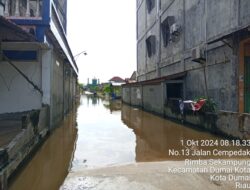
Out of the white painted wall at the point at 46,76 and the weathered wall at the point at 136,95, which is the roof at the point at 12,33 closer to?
the white painted wall at the point at 46,76

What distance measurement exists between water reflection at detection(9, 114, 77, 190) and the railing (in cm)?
439

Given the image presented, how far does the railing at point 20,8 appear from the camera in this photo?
1092cm

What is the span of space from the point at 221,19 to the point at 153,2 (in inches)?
633

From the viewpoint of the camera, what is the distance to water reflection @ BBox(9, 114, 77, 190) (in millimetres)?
6098

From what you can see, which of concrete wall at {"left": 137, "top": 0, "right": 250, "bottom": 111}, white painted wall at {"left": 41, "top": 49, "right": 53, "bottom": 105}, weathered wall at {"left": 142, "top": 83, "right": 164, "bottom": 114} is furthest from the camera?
weathered wall at {"left": 142, "top": 83, "right": 164, "bottom": 114}

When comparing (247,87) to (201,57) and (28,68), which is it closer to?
(201,57)

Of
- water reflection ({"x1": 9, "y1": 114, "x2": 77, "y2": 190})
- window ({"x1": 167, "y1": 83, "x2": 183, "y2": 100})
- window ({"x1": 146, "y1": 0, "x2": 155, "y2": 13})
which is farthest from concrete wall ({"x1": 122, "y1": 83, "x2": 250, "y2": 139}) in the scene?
window ({"x1": 146, "y1": 0, "x2": 155, "y2": 13})

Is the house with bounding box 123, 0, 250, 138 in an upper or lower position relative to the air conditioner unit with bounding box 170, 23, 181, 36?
lower

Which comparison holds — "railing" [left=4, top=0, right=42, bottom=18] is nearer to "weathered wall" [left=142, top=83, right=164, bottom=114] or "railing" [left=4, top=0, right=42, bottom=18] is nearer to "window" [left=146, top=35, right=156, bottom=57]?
"weathered wall" [left=142, top=83, right=164, bottom=114]

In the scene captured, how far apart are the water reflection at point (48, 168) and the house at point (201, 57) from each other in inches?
214

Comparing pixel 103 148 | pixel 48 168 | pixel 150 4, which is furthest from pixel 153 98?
pixel 48 168

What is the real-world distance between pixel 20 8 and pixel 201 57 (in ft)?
29.8

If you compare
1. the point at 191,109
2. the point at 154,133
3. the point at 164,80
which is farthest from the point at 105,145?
the point at 164,80

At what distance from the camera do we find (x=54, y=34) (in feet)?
39.8
